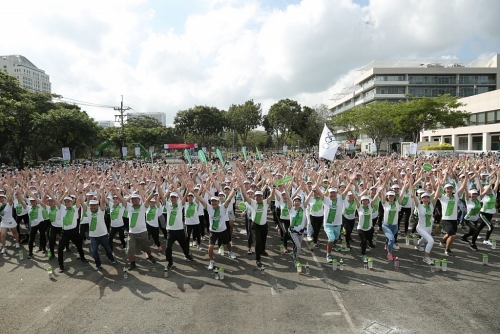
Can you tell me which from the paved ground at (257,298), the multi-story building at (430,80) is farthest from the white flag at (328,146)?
the multi-story building at (430,80)

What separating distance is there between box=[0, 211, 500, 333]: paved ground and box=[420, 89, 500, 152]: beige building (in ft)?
135

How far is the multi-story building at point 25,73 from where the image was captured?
354 feet

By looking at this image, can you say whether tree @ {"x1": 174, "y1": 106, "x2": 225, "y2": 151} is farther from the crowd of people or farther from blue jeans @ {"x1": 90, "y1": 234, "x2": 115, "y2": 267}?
Result: blue jeans @ {"x1": 90, "y1": 234, "x2": 115, "y2": 267}

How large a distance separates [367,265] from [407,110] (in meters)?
33.8

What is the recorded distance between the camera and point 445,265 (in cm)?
725

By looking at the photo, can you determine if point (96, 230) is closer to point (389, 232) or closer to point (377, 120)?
point (389, 232)

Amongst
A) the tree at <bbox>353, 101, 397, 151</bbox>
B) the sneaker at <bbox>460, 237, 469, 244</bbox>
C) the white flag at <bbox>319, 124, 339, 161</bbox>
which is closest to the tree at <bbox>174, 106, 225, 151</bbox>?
the tree at <bbox>353, 101, 397, 151</bbox>

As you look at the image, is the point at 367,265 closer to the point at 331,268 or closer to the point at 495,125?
the point at 331,268

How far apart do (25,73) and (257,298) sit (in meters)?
136

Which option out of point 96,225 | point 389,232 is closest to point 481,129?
point 389,232

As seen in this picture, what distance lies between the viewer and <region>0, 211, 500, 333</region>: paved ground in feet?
17.3

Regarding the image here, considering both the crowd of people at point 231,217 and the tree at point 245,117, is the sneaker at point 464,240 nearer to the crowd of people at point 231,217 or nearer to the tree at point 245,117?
the crowd of people at point 231,217

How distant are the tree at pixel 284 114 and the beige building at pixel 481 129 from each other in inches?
877

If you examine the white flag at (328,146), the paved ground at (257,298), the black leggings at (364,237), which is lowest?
the paved ground at (257,298)
